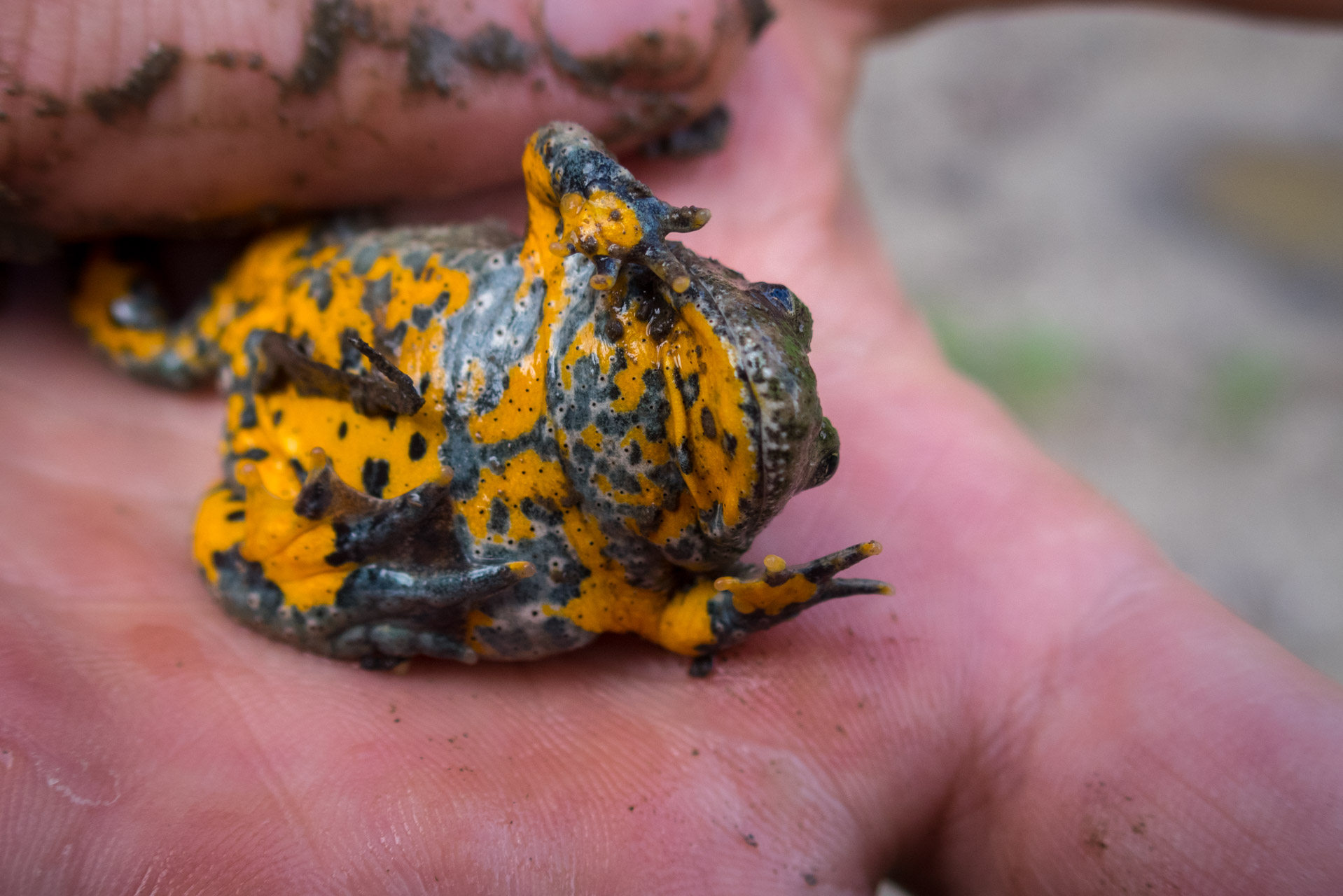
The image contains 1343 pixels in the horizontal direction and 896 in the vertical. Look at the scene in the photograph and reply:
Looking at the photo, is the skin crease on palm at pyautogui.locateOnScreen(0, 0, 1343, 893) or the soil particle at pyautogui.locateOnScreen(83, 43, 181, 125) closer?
the skin crease on palm at pyautogui.locateOnScreen(0, 0, 1343, 893)

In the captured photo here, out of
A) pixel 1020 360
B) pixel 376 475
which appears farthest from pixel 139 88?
pixel 1020 360

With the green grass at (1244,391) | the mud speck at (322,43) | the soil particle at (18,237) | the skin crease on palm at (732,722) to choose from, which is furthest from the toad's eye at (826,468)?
the green grass at (1244,391)

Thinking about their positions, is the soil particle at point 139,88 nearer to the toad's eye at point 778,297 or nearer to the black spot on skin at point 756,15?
the black spot on skin at point 756,15

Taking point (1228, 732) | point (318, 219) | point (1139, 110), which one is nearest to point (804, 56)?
point (318, 219)

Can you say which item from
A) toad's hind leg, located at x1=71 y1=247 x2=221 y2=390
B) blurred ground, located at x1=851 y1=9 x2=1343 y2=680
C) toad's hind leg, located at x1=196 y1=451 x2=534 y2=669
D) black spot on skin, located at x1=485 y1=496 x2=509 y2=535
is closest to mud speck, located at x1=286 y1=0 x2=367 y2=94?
toad's hind leg, located at x1=71 y1=247 x2=221 y2=390

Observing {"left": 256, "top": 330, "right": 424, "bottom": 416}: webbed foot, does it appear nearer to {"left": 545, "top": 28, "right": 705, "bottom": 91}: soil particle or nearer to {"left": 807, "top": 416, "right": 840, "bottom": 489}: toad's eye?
{"left": 807, "top": 416, "right": 840, "bottom": 489}: toad's eye

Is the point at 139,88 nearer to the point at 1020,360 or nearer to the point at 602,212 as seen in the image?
the point at 602,212
